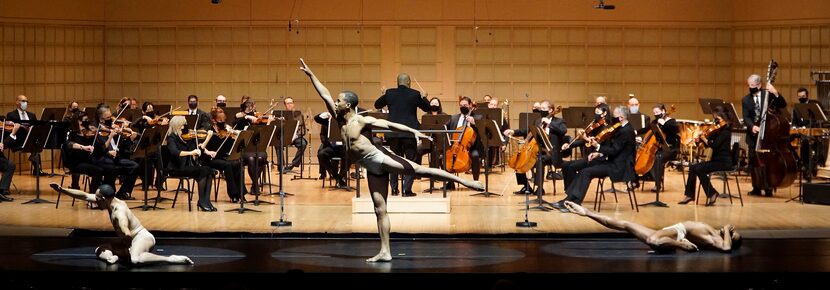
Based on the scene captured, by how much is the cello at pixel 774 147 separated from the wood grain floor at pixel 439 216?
0.29 m

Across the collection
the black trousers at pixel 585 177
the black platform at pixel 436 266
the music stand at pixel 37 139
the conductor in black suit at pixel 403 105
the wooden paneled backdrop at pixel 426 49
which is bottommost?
the black platform at pixel 436 266

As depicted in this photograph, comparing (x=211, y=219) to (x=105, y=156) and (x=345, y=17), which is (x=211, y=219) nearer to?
(x=105, y=156)

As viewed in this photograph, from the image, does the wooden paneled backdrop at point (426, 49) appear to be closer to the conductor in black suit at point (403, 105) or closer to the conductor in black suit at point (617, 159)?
the conductor in black suit at point (403, 105)

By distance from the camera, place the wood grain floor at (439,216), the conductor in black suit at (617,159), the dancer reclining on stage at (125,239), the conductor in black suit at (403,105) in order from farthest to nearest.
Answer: the conductor in black suit at (403,105) < the conductor in black suit at (617,159) < the wood grain floor at (439,216) < the dancer reclining on stage at (125,239)

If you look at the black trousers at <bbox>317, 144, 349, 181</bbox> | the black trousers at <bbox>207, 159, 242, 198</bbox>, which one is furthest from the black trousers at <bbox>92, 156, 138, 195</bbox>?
the black trousers at <bbox>317, 144, 349, 181</bbox>

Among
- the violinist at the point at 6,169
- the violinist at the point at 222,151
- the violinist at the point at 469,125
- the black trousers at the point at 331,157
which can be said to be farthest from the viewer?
the black trousers at the point at 331,157

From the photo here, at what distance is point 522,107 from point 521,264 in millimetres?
10196

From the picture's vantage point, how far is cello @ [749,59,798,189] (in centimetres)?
1214

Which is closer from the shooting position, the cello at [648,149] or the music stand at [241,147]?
the music stand at [241,147]

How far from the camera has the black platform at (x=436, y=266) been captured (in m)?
7.63

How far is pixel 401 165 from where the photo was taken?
26.6 feet

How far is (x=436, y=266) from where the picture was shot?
8055 millimetres

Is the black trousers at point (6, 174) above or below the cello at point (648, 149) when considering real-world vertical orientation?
below

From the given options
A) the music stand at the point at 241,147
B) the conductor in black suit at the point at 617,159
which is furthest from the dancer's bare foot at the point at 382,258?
the conductor in black suit at the point at 617,159
